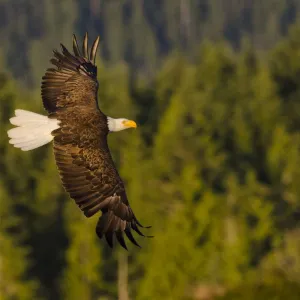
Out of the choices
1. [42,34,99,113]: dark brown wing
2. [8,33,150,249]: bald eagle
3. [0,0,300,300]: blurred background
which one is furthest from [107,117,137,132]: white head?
[0,0,300,300]: blurred background

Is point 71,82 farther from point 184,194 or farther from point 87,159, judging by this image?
point 184,194

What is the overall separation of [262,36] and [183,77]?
99.3 metres

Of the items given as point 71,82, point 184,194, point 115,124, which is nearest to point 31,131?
point 115,124

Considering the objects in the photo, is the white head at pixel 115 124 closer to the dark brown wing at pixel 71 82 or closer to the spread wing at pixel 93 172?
the spread wing at pixel 93 172

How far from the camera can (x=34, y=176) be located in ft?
184

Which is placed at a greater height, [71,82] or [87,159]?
[71,82]

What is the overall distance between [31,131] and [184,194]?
3101cm

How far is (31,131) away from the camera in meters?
12.1

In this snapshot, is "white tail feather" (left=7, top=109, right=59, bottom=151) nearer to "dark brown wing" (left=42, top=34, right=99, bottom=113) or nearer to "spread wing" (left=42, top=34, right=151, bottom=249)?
"spread wing" (left=42, top=34, right=151, bottom=249)

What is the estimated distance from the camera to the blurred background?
133ft

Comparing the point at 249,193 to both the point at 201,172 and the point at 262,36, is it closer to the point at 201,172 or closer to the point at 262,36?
the point at 201,172

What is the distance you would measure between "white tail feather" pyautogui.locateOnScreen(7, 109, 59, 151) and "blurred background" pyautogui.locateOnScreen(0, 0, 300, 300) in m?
9.76

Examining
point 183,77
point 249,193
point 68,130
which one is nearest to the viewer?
point 68,130

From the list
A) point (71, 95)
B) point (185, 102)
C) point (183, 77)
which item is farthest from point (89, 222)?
point (183, 77)
